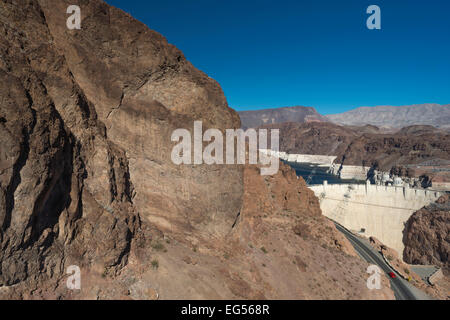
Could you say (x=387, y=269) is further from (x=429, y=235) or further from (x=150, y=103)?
→ (x=150, y=103)

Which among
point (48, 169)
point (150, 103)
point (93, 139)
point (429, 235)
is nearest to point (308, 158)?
point (429, 235)

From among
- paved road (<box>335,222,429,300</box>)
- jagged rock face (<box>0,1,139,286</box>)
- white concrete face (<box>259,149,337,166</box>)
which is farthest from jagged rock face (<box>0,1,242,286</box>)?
white concrete face (<box>259,149,337,166</box>)

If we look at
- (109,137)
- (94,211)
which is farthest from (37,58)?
(94,211)

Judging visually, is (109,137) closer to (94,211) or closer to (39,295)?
(94,211)

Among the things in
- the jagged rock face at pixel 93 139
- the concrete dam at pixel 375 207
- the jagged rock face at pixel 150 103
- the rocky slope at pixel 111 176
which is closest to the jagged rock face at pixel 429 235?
the concrete dam at pixel 375 207

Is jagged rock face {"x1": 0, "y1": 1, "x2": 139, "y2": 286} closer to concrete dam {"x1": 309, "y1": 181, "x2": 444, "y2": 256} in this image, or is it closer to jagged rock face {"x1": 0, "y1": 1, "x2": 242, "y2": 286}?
jagged rock face {"x1": 0, "y1": 1, "x2": 242, "y2": 286}

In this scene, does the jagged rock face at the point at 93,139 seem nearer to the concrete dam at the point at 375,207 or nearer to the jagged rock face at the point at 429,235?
the concrete dam at the point at 375,207
